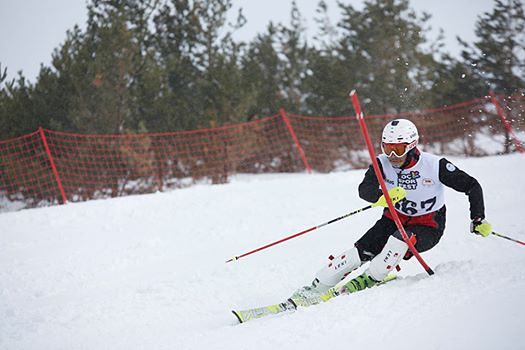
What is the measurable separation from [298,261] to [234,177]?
7.08m

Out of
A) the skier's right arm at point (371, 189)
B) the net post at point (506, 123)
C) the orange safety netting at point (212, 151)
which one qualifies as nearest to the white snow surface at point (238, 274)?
the skier's right arm at point (371, 189)

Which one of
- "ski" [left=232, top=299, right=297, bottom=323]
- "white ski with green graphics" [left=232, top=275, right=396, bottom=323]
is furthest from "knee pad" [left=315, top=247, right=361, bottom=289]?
"ski" [left=232, top=299, right=297, bottom=323]

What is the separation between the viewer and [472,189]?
4.09 metres

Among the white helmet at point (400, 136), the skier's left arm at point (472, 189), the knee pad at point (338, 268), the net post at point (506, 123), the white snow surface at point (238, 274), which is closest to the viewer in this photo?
the white snow surface at point (238, 274)

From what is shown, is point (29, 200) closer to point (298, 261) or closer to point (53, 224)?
point (53, 224)

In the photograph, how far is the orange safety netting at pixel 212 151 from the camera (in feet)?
34.4

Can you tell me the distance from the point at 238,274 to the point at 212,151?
646 cm

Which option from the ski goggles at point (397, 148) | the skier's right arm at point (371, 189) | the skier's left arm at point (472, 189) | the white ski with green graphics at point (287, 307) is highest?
the ski goggles at point (397, 148)

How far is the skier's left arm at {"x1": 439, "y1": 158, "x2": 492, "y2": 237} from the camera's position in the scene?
402 cm

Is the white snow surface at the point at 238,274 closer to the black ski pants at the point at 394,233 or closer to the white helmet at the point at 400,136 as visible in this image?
the black ski pants at the point at 394,233

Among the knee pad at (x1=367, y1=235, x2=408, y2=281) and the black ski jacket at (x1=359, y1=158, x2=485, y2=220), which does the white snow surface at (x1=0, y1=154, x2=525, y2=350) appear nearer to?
the knee pad at (x1=367, y1=235, x2=408, y2=281)

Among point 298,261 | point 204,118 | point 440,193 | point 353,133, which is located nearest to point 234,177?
point 204,118

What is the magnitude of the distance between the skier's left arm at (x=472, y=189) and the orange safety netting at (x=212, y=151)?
20.2ft

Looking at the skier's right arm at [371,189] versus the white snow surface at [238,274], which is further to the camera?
the skier's right arm at [371,189]
